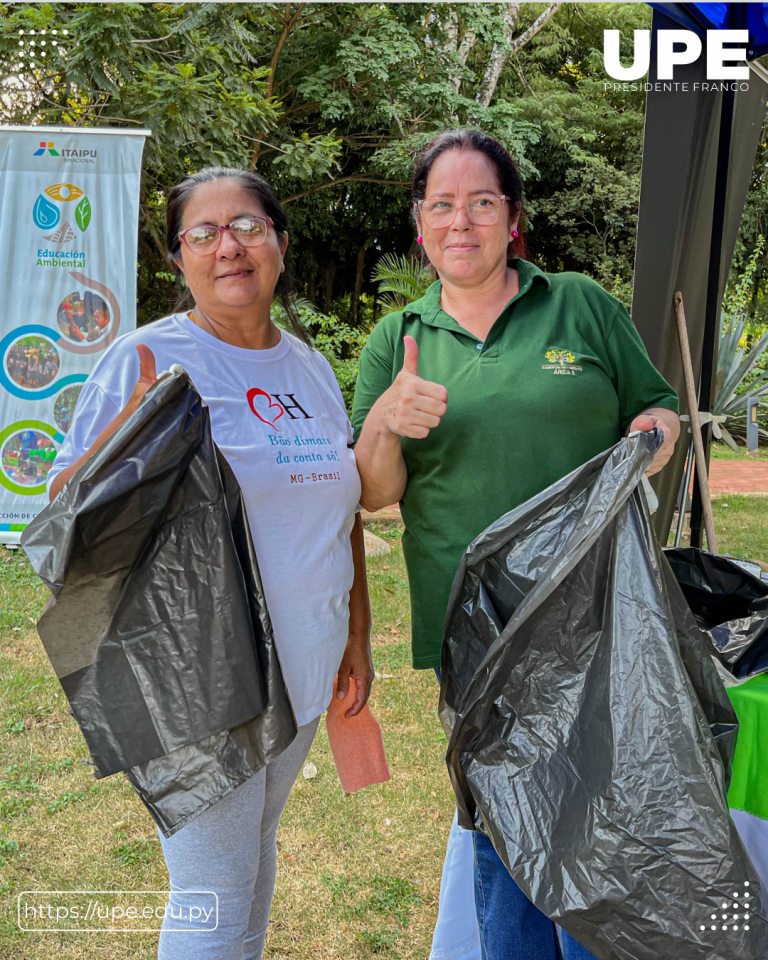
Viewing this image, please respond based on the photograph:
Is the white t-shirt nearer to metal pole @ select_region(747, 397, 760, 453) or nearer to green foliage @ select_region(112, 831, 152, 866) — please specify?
green foliage @ select_region(112, 831, 152, 866)

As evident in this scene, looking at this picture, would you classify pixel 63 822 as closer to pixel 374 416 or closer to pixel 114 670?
pixel 114 670

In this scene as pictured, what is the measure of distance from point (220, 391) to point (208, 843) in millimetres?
779

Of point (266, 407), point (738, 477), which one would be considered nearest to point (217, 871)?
point (266, 407)

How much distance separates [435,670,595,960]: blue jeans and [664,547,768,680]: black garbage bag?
0.67 m

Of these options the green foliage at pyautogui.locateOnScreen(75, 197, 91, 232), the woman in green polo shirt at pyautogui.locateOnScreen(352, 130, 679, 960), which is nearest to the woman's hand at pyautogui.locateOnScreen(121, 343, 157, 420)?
the woman in green polo shirt at pyautogui.locateOnScreen(352, 130, 679, 960)

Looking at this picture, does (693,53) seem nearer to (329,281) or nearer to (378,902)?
(378,902)

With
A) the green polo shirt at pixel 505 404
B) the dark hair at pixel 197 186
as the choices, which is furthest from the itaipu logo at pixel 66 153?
the green polo shirt at pixel 505 404

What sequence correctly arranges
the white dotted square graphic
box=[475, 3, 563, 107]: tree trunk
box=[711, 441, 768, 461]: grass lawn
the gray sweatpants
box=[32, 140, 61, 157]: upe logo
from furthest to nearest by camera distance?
box=[475, 3, 563, 107]: tree trunk, box=[711, 441, 768, 461]: grass lawn, the white dotted square graphic, box=[32, 140, 61, 157]: upe logo, the gray sweatpants

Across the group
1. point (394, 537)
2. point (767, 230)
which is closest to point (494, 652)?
point (394, 537)

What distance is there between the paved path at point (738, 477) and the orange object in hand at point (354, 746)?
740 centimetres

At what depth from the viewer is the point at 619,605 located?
1356 millimetres

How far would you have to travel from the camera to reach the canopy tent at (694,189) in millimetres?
2943

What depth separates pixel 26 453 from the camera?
5.52 m

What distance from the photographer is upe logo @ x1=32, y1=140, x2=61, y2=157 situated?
533 centimetres
